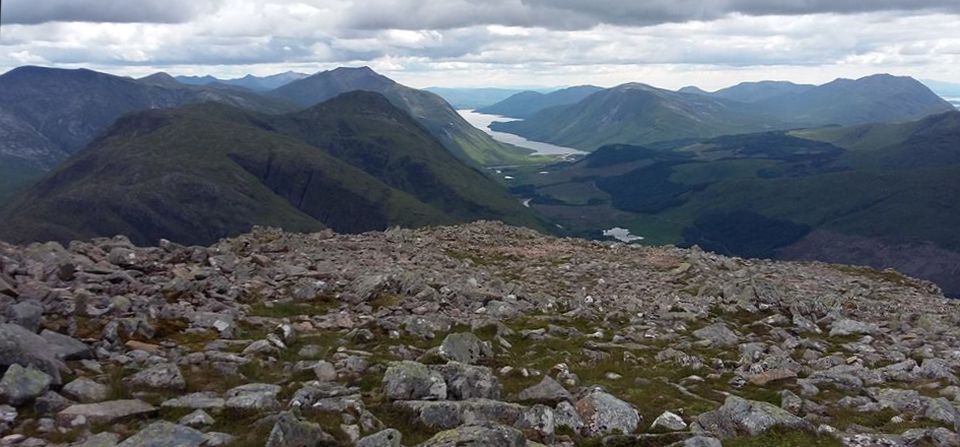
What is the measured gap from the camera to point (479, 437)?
43.5 feet

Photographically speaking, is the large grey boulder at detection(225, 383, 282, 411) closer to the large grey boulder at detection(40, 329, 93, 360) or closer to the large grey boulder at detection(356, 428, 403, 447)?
the large grey boulder at detection(356, 428, 403, 447)

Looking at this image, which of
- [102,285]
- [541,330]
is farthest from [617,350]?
[102,285]

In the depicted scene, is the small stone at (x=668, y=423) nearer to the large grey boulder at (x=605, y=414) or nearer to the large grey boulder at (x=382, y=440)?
the large grey boulder at (x=605, y=414)

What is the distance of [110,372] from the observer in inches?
676

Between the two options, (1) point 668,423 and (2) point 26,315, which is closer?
(1) point 668,423

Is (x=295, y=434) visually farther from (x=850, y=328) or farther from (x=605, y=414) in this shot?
(x=850, y=328)

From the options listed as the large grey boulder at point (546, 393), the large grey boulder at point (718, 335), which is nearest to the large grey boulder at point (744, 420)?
the large grey boulder at point (546, 393)

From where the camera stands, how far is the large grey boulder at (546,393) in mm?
17734

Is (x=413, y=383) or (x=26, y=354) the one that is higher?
(x=26, y=354)

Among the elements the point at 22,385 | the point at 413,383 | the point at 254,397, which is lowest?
the point at 413,383

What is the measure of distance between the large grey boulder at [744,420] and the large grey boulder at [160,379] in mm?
12645

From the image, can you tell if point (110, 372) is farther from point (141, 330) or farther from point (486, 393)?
point (486, 393)

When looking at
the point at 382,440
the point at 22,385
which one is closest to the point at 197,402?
the point at 22,385

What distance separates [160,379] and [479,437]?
870cm
